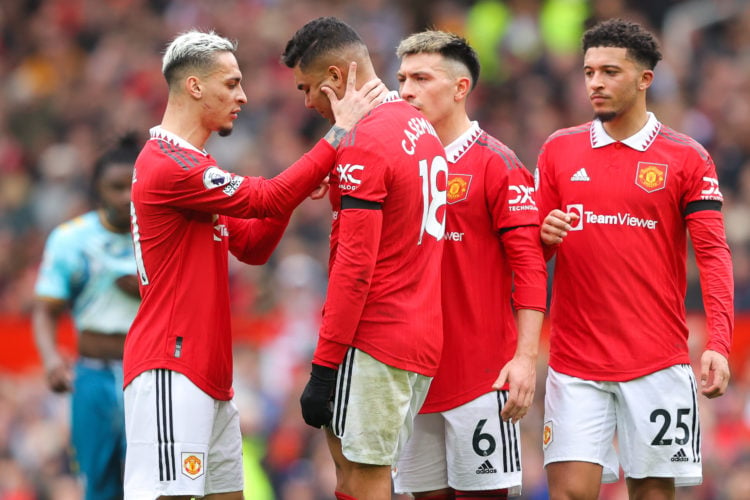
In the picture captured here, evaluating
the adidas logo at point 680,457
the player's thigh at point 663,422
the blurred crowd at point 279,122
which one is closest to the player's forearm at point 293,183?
the player's thigh at point 663,422

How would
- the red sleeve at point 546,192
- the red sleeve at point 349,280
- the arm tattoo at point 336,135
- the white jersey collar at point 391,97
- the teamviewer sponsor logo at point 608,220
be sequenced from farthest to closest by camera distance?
the red sleeve at point 546,192, the teamviewer sponsor logo at point 608,220, the white jersey collar at point 391,97, the arm tattoo at point 336,135, the red sleeve at point 349,280

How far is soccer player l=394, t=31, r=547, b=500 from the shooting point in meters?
6.49

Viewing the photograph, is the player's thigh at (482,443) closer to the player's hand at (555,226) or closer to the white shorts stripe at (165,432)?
the player's hand at (555,226)

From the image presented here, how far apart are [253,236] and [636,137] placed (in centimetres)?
217

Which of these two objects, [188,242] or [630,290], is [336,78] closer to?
[188,242]

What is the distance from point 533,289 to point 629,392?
81 cm

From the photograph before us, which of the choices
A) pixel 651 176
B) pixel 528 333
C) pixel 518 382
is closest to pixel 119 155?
pixel 528 333

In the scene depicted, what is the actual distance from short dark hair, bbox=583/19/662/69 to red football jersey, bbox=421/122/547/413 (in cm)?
85

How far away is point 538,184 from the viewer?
6.92 meters

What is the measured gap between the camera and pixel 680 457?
654 centimetres

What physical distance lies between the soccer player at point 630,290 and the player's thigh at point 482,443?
0.30 metres

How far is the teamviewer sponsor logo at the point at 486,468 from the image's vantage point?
6488mm

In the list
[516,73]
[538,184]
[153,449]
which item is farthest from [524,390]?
[516,73]

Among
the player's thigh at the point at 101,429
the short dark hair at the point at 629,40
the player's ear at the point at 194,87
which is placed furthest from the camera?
the player's thigh at the point at 101,429
